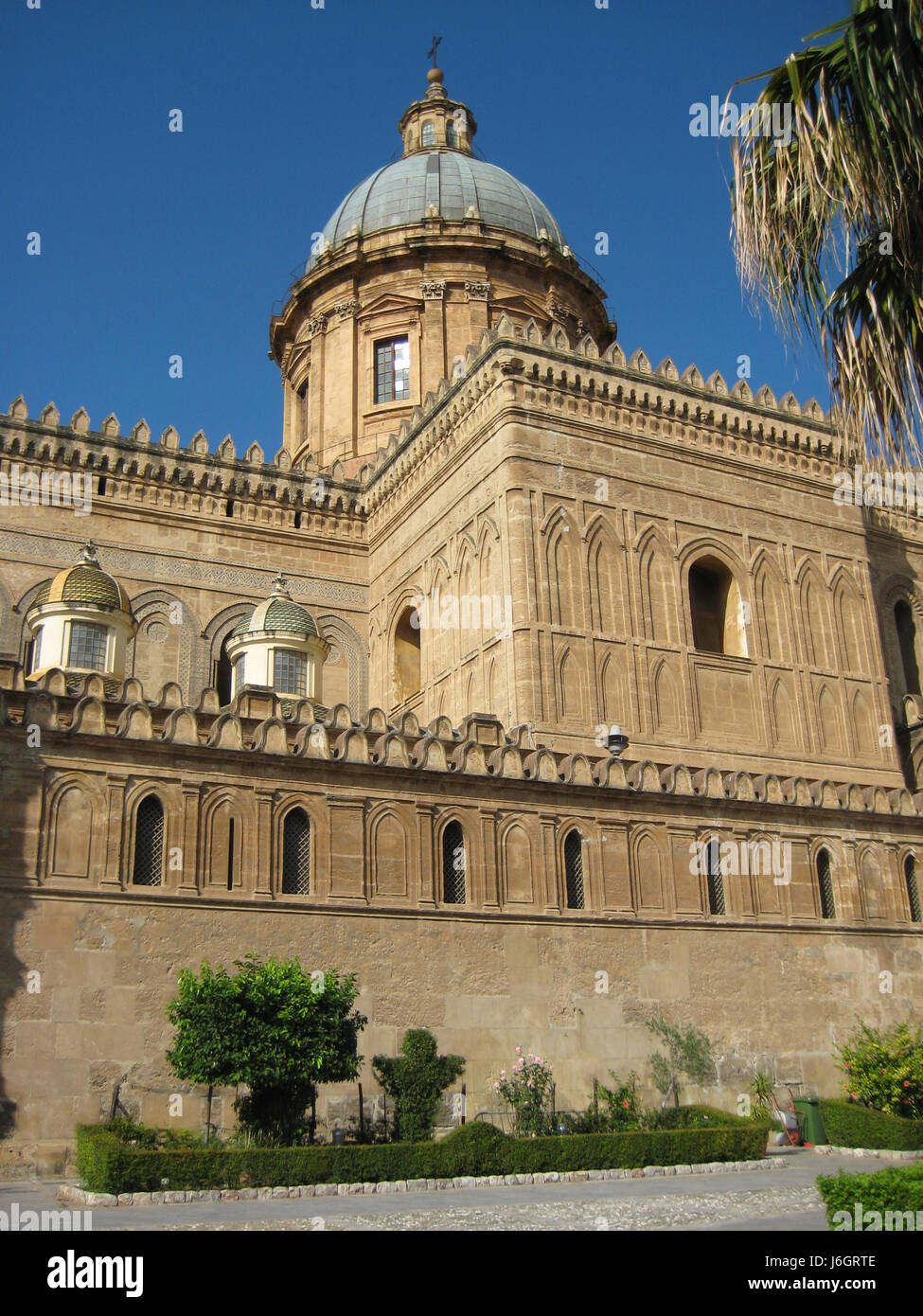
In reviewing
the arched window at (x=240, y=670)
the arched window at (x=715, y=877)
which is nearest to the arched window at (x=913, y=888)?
the arched window at (x=715, y=877)

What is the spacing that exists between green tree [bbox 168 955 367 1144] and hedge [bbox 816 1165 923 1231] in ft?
20.5

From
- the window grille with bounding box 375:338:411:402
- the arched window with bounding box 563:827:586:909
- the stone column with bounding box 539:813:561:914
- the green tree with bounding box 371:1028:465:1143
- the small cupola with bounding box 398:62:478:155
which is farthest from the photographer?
the small cupola with bounding box 398:62:478:155

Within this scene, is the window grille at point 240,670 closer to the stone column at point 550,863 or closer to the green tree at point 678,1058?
the stone column at point 550,863

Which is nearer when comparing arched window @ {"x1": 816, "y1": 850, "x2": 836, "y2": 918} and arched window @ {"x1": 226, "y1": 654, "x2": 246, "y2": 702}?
Result: arched window @ {"x1": 816, "y1": 850, "x2": 836, "y2": 918}

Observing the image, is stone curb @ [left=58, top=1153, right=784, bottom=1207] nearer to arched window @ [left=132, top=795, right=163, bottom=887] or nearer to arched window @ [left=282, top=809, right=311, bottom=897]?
arched window @ [left=132, top=795, right=163, bottom=887]

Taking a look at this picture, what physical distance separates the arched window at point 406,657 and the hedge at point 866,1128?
1157 cm

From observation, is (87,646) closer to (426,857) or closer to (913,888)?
(426,857)

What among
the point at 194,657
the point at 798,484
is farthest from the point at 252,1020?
the point at 798,484

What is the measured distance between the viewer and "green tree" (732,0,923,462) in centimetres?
902

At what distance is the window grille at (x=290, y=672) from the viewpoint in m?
21.0

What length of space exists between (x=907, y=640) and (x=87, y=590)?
17.2 m

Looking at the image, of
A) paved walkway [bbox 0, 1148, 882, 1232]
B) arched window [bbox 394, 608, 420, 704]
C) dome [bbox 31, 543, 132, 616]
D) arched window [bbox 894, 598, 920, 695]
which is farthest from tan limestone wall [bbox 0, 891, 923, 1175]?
arched window [bbox 394, 608, 420, 704]
